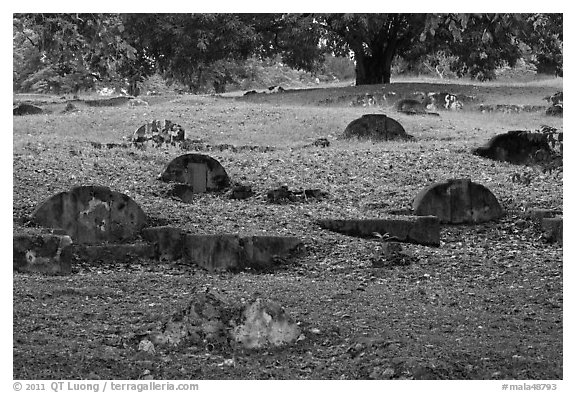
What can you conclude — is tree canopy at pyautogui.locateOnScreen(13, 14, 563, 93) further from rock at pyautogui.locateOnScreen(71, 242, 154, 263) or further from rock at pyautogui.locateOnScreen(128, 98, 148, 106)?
rock at pyautogui.locateOnScreen(71, 242, 154, 263)

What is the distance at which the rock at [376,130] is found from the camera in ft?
64.4

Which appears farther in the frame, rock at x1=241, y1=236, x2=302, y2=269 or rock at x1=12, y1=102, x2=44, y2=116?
rock at x1=12, y1=102, x2=44, y2=116

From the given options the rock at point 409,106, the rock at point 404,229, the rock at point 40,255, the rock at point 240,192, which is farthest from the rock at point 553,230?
the rock at point 409,106

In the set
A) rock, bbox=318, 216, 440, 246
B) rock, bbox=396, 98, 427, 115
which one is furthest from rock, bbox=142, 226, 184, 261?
rock, bbox=396, 98, 427, 115

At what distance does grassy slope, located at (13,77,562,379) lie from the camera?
672 centimetres

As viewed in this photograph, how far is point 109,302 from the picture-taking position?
8.32 meters

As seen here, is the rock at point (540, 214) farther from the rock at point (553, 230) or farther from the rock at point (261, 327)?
the rock at point (261, 327)

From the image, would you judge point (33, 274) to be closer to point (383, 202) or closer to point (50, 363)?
point (50, 363)

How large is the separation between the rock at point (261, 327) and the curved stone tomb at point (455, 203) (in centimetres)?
592

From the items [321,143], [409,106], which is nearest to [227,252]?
[321,143]

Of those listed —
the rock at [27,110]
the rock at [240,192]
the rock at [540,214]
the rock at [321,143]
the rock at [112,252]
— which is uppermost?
the rock at [27,110]

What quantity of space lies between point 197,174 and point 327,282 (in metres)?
4.97

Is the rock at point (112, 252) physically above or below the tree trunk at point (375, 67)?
below

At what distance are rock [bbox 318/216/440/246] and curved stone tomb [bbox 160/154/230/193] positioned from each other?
3.10 metres
